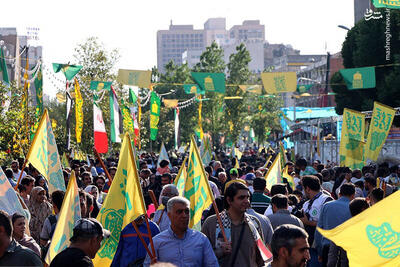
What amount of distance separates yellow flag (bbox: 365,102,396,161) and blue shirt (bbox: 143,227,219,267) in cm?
1226

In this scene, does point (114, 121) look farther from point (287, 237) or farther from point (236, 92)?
point (236, 92)

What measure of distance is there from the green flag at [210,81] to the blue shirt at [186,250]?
2290cm

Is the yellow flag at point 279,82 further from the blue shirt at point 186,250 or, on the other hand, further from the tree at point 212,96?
the tree at point 212,96

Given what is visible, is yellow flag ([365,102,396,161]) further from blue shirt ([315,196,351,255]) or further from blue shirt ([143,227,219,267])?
blue shirt ([143,227,219,267])

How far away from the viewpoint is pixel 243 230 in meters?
6.54

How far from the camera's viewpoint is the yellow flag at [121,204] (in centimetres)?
682

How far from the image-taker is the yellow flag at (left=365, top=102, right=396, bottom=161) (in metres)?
17.8

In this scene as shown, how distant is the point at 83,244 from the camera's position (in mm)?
5230

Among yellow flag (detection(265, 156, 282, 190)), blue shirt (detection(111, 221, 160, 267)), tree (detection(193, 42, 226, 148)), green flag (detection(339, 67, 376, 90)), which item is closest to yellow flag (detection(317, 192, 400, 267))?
blue shirt (detection(111, 221, 160, 267))

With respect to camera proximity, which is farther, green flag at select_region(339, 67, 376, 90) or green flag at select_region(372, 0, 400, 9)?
green flag at select_region(339, 67, 376, 90)

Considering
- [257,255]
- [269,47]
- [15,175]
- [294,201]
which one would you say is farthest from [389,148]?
[269,47]

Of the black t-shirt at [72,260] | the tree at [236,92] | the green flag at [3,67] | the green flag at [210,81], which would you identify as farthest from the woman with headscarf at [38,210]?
the tree at [236,92]

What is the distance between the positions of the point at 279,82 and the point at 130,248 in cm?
2115

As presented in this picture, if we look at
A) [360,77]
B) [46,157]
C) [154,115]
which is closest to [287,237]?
[46,157]
